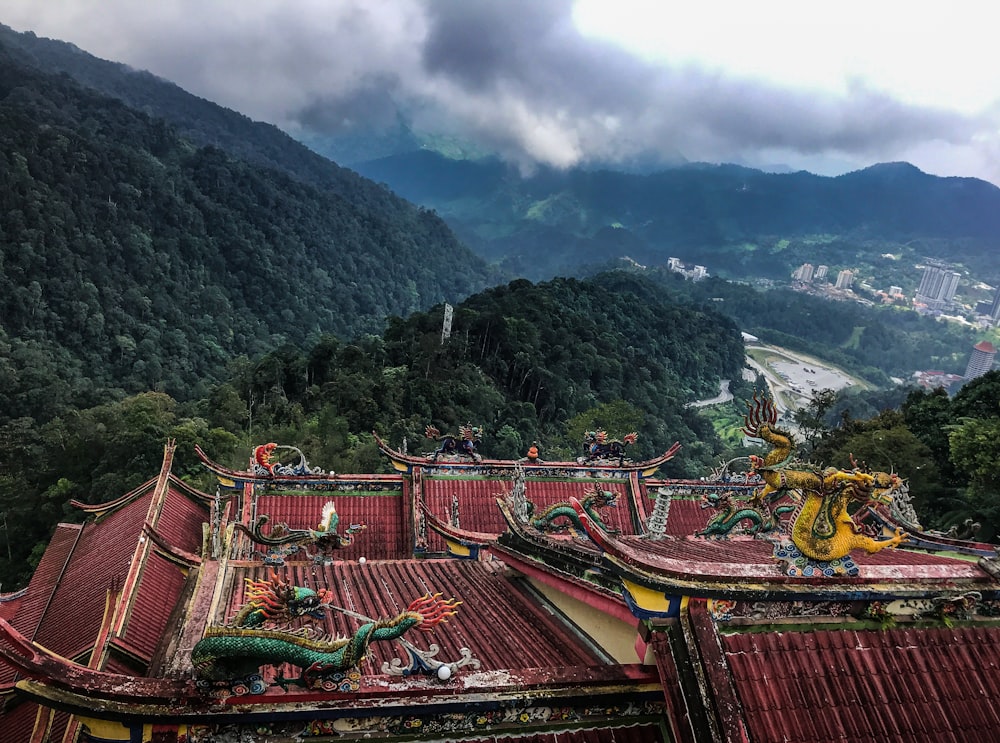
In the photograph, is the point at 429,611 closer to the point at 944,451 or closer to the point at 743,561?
the point at 743,561

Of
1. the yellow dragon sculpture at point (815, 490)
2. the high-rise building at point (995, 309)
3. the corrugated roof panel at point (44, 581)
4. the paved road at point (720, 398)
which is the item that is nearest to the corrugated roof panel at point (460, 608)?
the yellow dragon sculpture at point (815, 490)

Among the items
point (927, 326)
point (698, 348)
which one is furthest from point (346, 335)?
point (927, 326)

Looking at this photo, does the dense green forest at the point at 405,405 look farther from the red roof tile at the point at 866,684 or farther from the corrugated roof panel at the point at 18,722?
the red roof tile at the point at 866,684

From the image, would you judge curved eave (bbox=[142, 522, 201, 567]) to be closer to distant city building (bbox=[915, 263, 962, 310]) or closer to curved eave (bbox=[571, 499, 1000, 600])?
curved eave (bbox=[571, 499, 1000, 600])

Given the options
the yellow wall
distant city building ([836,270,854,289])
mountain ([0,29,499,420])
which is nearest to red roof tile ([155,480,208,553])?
the yellow wall

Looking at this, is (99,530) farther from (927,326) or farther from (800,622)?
(927,326)

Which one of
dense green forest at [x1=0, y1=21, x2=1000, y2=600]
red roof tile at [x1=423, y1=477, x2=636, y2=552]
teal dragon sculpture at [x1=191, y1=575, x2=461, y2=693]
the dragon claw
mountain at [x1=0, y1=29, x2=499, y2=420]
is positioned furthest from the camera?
mountain at [x1=0, y1=29, x2=499, y2=420]
